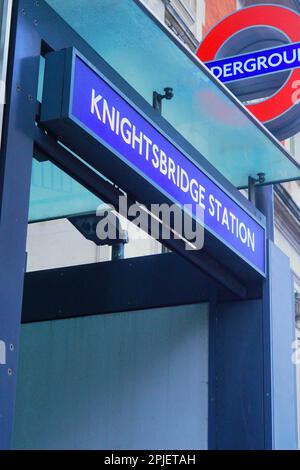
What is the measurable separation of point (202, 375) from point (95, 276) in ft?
3.36

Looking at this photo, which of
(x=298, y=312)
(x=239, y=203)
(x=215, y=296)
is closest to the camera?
(x=239, y=203)

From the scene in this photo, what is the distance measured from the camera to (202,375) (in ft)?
18.7

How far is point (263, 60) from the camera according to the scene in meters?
7.61

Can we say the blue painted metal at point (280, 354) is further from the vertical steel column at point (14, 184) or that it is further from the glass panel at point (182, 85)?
the vertical steel column at point (14, 184)

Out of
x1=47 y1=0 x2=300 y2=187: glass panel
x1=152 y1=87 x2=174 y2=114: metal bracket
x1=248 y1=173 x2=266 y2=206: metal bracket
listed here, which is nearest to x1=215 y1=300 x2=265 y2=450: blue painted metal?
x1=248 y1=173 x2=266 y2=206: metal bracket

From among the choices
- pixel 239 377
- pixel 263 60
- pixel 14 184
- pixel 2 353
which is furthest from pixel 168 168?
pixel 263 60

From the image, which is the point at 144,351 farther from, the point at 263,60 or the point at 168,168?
the point at 263,60

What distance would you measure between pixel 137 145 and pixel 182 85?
800mm

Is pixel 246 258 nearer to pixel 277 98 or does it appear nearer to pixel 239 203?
pixel 239 203

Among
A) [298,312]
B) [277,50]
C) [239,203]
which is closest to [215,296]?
[239,203]

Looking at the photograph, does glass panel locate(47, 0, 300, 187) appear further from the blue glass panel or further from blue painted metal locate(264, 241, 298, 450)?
the blue glass panel

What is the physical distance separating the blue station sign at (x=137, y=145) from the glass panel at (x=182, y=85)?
41 centimetres

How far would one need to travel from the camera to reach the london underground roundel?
7230 millimetres

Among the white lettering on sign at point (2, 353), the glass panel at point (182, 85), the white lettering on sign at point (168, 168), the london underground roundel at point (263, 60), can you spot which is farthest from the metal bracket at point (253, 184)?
the white lettering on sign at point (2, 353)
